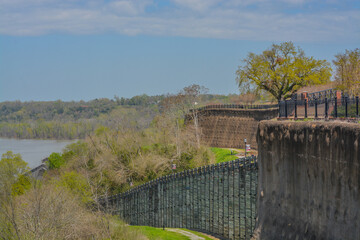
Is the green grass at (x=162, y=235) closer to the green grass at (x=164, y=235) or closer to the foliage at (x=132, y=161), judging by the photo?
the green grass at (x=164, y=235)

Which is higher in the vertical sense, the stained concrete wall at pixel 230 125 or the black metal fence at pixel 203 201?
the stained concrete wall at pixel 230 125

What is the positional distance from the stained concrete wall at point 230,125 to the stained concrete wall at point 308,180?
2684cm

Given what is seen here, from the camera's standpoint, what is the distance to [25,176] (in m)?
50.3

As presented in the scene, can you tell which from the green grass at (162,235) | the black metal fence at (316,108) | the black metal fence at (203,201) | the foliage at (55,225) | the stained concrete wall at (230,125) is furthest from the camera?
the stained concrete wall at (230,125)

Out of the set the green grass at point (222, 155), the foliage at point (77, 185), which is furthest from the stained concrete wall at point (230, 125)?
the foliage at point (77, 185)

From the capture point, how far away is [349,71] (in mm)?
36438

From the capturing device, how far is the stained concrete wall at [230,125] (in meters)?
47.8

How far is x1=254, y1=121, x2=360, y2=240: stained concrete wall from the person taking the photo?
13188 mm

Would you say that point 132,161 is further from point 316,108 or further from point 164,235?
point 316,108

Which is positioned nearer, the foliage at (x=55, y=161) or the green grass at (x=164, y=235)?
the green grass at (x=164, y=235)

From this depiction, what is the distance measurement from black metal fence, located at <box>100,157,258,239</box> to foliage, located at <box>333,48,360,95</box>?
42.1 ft

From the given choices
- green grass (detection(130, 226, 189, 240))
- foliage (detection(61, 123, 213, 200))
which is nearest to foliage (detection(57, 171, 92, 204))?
foliage (detection(61, 123, 213, 200))

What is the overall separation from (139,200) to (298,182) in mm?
20500

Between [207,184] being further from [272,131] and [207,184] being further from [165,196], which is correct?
[272,131]
